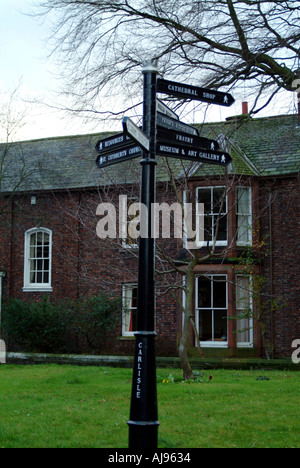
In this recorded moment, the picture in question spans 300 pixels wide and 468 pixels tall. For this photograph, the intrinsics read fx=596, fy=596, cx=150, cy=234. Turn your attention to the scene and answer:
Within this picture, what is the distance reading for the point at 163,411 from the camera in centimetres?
872

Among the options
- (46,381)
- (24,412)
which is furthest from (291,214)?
(24,412)

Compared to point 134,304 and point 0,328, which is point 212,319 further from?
point 0,328

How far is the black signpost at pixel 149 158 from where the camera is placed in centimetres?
556

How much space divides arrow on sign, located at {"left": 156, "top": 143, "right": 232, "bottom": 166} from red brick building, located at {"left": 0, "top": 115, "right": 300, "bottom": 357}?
936 centimetres

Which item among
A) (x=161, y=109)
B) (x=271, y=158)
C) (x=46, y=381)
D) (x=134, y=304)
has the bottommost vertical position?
(x=46, y=381)

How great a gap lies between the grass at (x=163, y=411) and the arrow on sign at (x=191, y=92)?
3.93 meters

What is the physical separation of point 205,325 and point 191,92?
13494 millimetres

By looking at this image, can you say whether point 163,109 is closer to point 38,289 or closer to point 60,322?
point 60,322

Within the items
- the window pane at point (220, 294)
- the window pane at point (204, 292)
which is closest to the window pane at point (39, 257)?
the window pane at point (204, 292)

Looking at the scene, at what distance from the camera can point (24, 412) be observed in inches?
346

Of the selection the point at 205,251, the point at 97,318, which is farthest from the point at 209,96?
the point at 97,318

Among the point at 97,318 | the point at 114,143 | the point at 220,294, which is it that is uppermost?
the point at 114,143

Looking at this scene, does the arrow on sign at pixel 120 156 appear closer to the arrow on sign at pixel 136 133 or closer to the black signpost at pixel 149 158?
the black signpost at pixel 149 158
